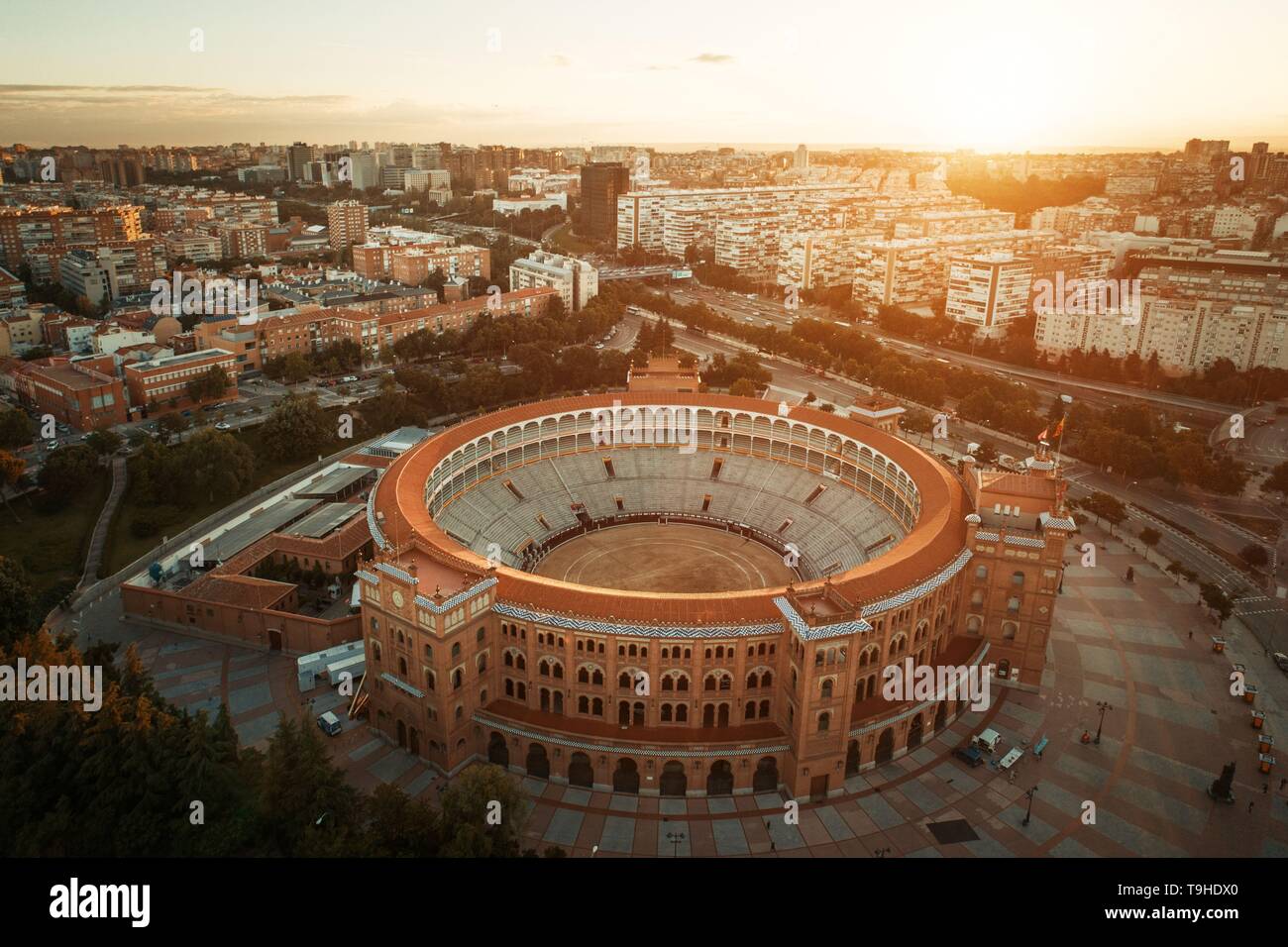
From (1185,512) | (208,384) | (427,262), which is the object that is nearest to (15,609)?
(208,384)

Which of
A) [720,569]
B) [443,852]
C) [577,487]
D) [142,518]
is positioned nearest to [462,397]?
[577,487]

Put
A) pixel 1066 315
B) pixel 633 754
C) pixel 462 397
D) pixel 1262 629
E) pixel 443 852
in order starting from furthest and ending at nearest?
pixel 1066 315, pixel 462 397, pixel 1262 629, pixel 633 754, pixel 443 852

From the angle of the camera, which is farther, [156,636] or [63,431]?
[63,431]

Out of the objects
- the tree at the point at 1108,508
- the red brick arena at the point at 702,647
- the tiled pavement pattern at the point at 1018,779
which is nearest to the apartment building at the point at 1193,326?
the tree at the point at 1108,508

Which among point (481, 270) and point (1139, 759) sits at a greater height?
point (481, 270)

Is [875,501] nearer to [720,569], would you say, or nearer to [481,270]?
[720,569]

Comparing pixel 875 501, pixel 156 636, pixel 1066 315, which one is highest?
pixel 1066 315

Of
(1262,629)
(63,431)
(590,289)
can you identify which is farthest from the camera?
(590,289)
